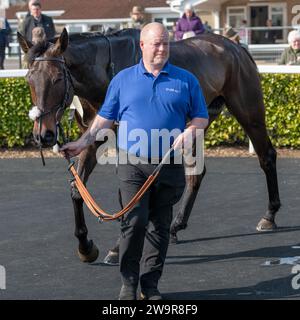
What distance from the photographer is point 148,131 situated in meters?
5.45

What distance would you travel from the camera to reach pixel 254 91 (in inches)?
321

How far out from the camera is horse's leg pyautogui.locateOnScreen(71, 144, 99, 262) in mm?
6734

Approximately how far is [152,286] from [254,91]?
3.09 meters

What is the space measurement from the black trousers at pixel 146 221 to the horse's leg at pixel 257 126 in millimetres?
2496

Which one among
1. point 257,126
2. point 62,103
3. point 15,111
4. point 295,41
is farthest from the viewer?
point 295,41

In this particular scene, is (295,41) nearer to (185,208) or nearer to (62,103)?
(185,208)

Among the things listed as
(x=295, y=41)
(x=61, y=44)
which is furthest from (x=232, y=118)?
(x=61, y=44)

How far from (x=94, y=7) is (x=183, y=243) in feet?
123

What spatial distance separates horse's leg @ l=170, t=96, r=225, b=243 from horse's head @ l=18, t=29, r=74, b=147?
1.79 metres

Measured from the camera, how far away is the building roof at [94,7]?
4184 centimetres

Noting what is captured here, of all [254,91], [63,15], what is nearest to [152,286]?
[254,91]

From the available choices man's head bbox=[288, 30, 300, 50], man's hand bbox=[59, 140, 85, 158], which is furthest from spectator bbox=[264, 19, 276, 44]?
man's hand bbox=[59, 140, 85, 158]

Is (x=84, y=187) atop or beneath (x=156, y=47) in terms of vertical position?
beneath

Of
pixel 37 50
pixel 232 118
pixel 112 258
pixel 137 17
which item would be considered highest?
pixel 37 50
